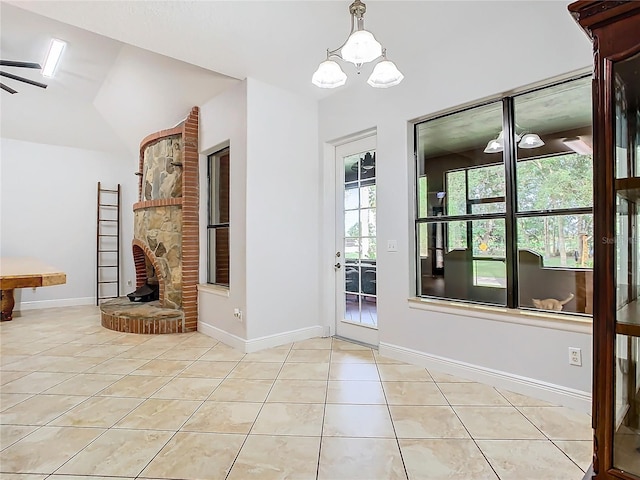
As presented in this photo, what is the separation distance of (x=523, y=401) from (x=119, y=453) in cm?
→ 247

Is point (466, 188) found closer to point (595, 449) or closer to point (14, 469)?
point (595, 449)

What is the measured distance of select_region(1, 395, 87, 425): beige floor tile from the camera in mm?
2145

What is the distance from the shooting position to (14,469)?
1.67m

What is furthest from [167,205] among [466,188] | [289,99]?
[466,188]

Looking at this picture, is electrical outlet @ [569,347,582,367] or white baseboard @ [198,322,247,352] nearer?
electrical outlet @ [569,347,582,367]

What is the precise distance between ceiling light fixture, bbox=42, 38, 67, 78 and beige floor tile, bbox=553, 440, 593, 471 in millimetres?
5583

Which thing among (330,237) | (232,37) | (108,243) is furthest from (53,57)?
(330,237)

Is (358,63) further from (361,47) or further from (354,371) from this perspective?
(354,371)

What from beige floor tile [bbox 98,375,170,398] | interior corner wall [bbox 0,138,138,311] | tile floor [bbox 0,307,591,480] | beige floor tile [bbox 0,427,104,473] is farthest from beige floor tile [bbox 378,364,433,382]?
interior corner wall [bbox 0,138,138,311]

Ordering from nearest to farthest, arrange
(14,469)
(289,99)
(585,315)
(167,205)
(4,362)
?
(14,469)
(585,315)
(4,362)
(289,99)
(167,205)

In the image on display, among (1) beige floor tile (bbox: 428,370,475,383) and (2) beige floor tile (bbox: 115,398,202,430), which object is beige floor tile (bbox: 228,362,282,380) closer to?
(2) beige floor tile (bbox: 115,398,202,430)

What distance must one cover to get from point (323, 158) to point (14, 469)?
11.4 ft

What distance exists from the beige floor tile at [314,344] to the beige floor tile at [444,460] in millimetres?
1788

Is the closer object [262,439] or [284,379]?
[262,439]
